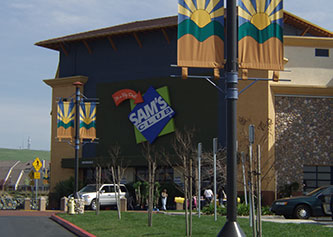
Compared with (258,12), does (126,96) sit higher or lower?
higher

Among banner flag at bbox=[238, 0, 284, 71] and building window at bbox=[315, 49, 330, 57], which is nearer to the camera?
banner flag at bbox=[238, 0, 284, 71]

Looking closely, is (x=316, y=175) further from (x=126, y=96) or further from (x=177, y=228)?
(x=177, y=228)

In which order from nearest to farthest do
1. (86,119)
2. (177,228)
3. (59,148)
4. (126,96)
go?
(177,228) → (86,119) → (126,96) → (59,148)

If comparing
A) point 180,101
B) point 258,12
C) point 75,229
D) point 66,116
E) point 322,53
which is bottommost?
point 75,229

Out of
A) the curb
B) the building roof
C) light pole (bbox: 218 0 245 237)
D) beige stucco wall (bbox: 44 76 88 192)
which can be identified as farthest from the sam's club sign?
light pole (bbox: 218 0 245 237)

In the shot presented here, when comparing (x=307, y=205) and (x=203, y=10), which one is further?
(x=307, y=205)

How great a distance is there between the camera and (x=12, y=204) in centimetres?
5066

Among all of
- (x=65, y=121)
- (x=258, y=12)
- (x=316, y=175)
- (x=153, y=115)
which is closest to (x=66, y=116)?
(x=65, y=121)

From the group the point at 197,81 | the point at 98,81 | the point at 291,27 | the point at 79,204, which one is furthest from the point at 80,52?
the point at 79,204

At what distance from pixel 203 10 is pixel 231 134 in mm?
2756

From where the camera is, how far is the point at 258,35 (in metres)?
12.8

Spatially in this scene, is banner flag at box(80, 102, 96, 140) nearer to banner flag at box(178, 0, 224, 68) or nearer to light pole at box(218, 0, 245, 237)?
banner flag at box(178, 0, 224, 68)

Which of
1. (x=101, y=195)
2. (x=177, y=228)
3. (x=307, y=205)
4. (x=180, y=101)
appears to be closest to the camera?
(x=177, y=228)

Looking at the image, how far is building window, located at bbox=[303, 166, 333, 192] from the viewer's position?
143 feet
